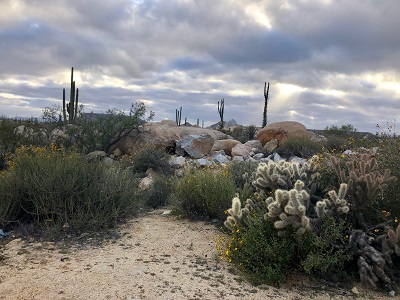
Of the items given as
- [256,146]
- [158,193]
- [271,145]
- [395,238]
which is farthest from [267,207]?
[271,145]

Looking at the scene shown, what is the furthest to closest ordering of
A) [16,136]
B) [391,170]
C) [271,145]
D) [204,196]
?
1. [271,145]
2. [16,136]
3. [204,196]
4. [391,170]

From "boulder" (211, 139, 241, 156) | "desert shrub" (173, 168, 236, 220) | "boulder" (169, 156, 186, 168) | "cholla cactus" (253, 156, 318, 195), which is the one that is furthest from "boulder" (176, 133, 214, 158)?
"cholla cactus" (253, 156, 318, 195)

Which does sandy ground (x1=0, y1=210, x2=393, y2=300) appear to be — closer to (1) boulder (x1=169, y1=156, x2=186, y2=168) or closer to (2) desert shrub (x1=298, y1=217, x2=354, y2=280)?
(2) desert shrub (x1=298, y1=217, x2=354, y2=280)

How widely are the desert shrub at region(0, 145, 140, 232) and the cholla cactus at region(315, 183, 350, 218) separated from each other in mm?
3529

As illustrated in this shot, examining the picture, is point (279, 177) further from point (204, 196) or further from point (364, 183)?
point (204, 196)

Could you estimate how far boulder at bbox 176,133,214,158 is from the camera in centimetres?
1786

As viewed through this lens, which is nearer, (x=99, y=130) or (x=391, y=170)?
(x=391, y=170)

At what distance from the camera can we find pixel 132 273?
5.14 metres

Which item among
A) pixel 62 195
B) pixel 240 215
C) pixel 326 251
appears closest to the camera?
pixel 326 251

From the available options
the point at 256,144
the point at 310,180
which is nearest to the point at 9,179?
the point at 310,180

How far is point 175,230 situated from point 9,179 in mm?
3072

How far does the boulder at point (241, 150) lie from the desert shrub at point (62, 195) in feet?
32.9

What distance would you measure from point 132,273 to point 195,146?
13170mm

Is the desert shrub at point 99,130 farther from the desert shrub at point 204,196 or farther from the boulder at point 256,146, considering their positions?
the desert shrub at point 204,196
